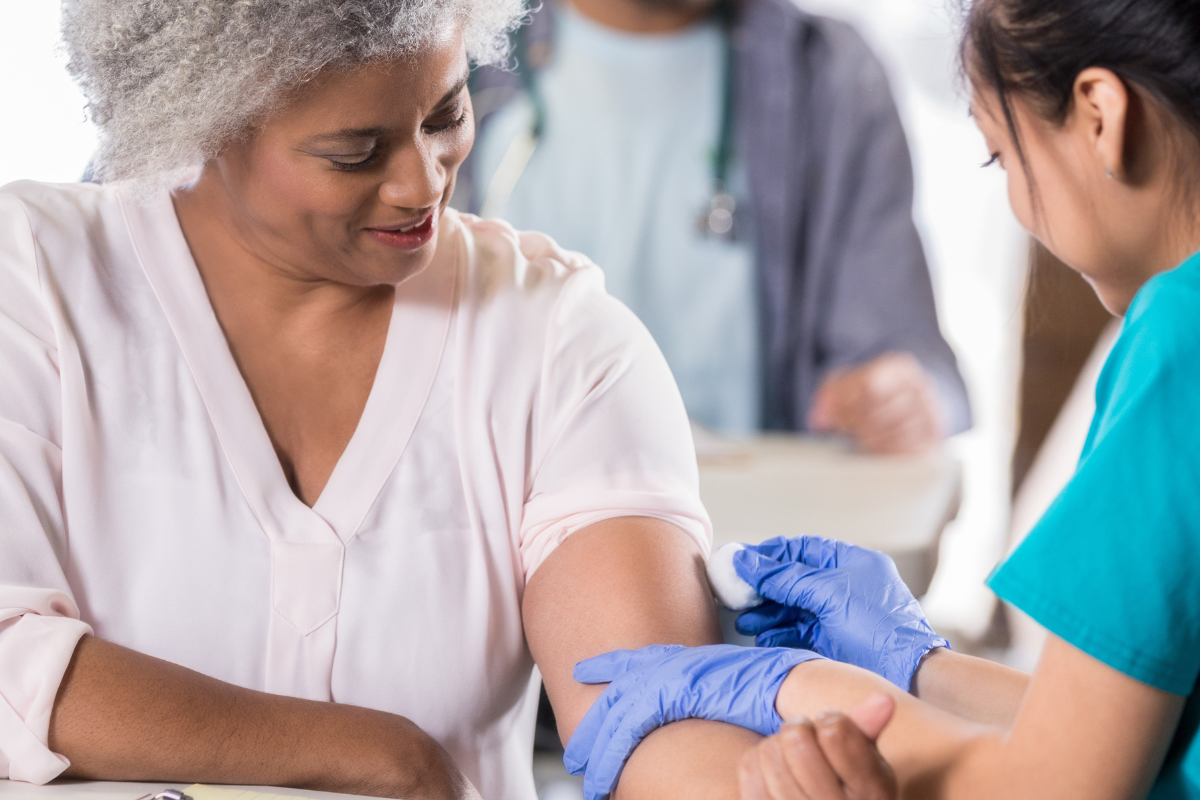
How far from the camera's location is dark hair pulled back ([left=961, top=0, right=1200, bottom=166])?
0.70 meters

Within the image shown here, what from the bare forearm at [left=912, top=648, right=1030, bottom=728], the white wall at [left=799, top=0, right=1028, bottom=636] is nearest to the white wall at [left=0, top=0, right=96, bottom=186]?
the bare forearm at [left=912, top=648, right=1030, bottom=728]

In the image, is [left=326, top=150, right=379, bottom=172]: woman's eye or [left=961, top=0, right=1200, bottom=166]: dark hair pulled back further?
[left=326, top=150, right=379, bottom=172]: woman's eye

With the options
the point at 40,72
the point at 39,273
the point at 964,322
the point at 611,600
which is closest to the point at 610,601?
the point at 611,600

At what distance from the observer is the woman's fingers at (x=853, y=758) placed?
0.69 meters

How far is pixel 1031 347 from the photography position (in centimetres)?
335

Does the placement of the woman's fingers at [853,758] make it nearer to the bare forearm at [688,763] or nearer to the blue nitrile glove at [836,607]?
the bare forearm at [688,763]

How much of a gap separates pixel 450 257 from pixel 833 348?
1.56 m

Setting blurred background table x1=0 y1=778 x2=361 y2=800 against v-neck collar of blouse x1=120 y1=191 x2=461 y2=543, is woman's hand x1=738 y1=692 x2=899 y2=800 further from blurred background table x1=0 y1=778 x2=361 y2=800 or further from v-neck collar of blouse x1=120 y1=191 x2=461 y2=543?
v-neck collar of blouse x1=120 y1=191 x2=461 y2=543

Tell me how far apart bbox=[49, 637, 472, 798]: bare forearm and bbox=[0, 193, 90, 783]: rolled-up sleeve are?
0.06ft

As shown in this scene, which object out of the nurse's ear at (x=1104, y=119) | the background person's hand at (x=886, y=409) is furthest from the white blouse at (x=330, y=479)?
the background person's hand at (x=886, y=409)

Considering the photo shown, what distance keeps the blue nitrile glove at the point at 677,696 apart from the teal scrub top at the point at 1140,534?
253 millimetres

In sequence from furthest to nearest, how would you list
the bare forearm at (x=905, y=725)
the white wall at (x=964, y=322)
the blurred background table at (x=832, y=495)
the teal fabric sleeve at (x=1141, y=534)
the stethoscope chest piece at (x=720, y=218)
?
1. the white wall at (x=964, y=322)
2. the stethoscope chest piece at (x=720, y=218)
3. the blurred background table at (x=832, y=495)
4. the bare forearm at (x=905, y=725)
5. the teal fabric sleeve at (x=1141, y=534)

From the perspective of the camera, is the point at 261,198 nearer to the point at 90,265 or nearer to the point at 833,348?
the point at 90,265

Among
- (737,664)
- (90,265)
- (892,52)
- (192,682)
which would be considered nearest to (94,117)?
(90,265)
